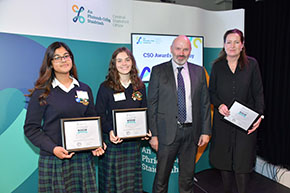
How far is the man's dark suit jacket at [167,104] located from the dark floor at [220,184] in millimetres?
1449

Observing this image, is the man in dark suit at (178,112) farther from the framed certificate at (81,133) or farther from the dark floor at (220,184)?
the dark floor at (220,184)

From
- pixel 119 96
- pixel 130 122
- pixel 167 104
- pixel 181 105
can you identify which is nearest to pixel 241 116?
pixel 181 105

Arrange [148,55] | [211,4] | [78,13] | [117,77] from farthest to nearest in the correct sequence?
[211,4] → [148,55] → [78,13] → [117,77]

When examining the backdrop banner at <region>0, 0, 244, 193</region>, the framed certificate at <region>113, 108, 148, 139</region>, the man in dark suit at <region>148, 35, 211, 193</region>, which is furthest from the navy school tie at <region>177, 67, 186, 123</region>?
the backdrop banner at <region>0, 0, 244, 193</region>

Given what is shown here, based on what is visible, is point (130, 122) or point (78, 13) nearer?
point (130, 122)

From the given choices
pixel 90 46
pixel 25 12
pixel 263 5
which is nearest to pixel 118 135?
pixel 90 46

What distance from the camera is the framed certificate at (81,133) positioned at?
1772mm

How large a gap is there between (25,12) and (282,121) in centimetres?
377

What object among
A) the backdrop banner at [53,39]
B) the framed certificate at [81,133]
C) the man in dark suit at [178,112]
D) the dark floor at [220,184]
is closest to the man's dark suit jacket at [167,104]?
the man in dark suit at [178,112]

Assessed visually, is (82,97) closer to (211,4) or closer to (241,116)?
(241,116)

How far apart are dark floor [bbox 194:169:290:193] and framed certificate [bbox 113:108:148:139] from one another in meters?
1.74

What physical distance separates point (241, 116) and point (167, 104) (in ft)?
2.64

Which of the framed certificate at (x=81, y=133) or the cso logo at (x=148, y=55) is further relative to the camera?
the cso logo at (x=148, y=55)

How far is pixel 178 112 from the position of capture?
89.7 inches
